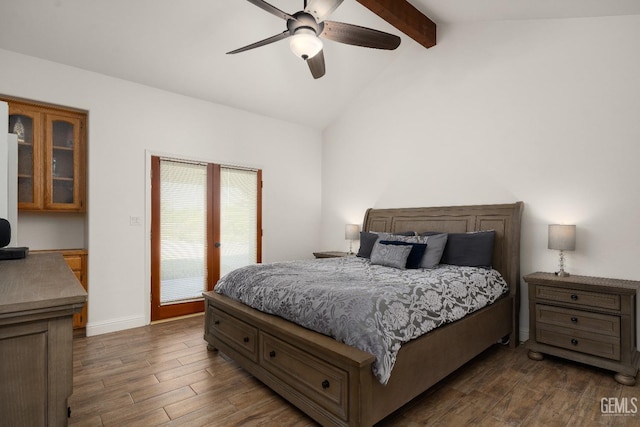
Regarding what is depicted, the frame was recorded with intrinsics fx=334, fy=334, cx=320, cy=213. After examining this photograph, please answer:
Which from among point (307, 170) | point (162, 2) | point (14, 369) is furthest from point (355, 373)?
point (307, 170)

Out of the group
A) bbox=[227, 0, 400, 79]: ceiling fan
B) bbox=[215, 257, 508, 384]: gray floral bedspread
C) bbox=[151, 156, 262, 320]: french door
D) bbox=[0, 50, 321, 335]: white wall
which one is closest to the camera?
bbox=[215, 257, 508, 384]: gray floral bedspread

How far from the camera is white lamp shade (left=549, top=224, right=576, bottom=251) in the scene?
2984mm

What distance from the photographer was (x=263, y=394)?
2.38 metres

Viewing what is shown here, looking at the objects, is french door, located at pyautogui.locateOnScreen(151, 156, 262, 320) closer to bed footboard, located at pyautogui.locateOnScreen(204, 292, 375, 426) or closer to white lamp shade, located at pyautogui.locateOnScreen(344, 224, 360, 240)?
white lamp shade, located at pyautogui.locateOnScreen(344, 224, 360, 240)

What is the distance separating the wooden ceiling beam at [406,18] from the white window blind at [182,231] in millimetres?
2826

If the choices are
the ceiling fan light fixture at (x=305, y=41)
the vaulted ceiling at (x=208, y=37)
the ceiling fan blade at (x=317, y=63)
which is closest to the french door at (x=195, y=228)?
the vaulted ceiling at (x=208, y=37)

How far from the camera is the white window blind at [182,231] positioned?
4184mm

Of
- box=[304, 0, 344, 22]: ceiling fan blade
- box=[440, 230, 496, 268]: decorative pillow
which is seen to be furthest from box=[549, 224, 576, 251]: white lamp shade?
box=[304, 0, 344, 22]: ceiling fan blade

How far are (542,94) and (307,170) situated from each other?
339 cm

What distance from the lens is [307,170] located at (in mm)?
5648

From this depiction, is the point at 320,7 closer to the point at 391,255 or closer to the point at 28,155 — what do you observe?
the point at 391,255

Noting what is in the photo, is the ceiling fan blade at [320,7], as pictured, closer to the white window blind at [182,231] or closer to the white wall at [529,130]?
the white wall at [529,130]

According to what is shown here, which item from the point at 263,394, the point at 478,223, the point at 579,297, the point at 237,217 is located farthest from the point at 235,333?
the point at 579,297

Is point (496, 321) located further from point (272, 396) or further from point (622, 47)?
point (622, 47)
